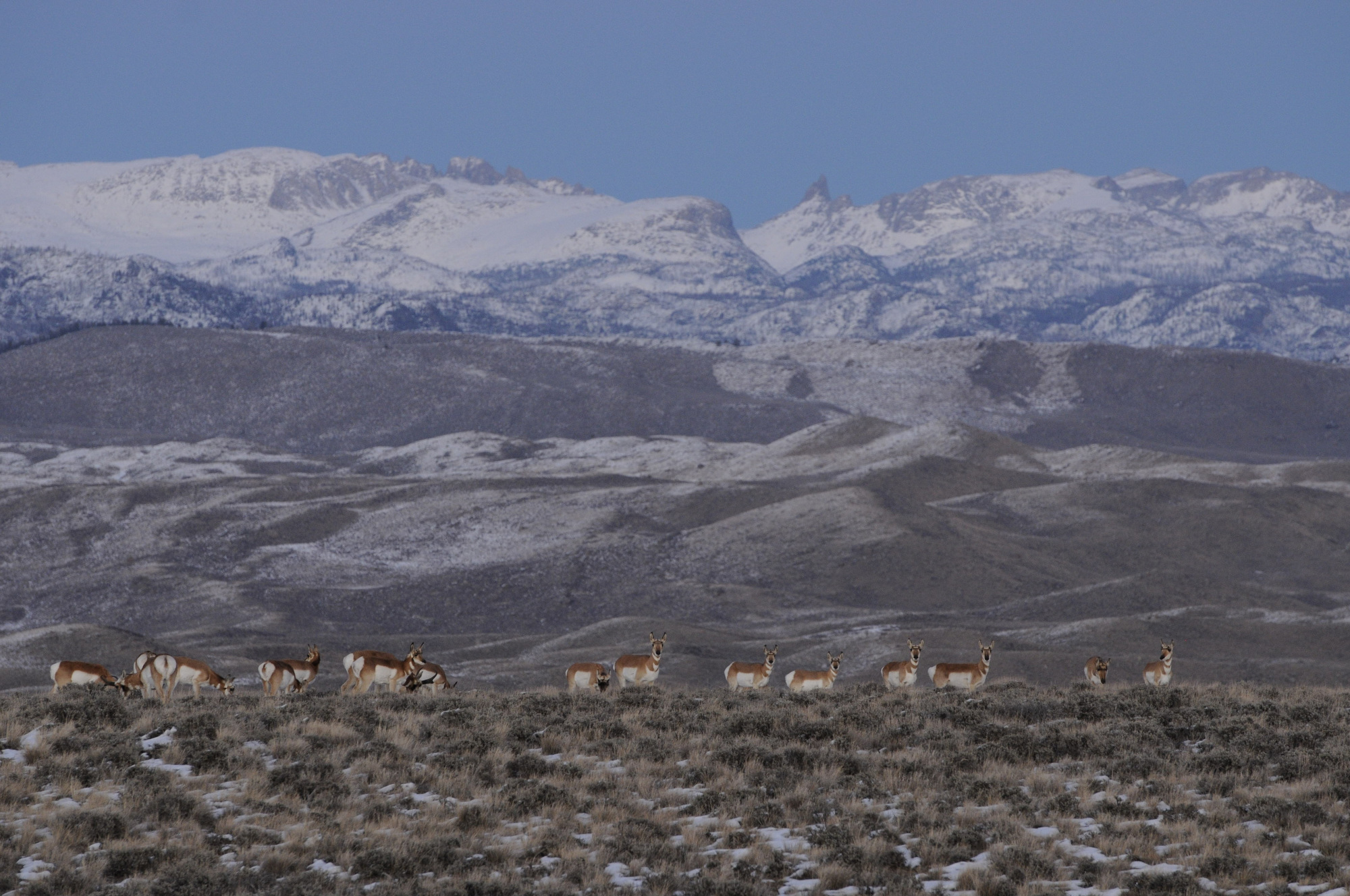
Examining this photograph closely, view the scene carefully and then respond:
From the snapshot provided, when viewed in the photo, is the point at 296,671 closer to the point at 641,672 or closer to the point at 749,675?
the point at 641,672

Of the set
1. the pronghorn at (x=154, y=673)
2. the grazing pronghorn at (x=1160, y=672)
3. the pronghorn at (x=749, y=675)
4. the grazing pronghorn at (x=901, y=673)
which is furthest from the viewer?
the pronghorn at (x=749, y=675)

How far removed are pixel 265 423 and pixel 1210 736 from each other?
181 metres

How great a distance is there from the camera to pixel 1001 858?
13617mm

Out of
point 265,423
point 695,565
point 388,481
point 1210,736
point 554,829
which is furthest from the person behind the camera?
point 265,423

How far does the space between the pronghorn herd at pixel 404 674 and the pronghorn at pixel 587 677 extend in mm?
15

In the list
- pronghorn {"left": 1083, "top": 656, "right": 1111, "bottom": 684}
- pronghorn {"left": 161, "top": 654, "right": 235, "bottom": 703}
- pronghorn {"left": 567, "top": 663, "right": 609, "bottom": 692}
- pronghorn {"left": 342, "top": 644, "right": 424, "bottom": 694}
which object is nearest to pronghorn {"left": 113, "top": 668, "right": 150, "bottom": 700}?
pronghorn {"left": 161, "top": 654, "right": 235, "bottom": 703}

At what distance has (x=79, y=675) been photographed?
21625 mm

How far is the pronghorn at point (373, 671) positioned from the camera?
859 inches

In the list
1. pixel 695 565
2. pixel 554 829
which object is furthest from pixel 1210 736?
pixel 695 565

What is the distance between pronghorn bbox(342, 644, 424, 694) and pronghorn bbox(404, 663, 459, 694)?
82 mm

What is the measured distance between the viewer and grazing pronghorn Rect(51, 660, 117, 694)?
21312 millimetres

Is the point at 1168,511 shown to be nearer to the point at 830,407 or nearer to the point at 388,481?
the point at 388,481

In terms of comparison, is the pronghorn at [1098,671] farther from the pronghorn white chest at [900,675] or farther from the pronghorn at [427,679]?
the pronghorn at [427,679]

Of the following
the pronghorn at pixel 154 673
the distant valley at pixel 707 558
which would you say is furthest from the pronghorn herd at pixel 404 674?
the distant valley at pixel 707 558
